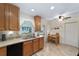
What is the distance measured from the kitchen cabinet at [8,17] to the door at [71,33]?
3.73m

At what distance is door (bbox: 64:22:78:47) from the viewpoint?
5170 mm

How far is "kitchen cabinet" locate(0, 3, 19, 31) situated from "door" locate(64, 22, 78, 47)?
3.73 meters

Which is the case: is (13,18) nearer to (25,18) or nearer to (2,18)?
(2,18)

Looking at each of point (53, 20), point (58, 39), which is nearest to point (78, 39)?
point (58, 39)

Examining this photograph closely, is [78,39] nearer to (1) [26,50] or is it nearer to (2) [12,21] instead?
(1) [26,50]

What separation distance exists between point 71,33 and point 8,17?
4.24 metres

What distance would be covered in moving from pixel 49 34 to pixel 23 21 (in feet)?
9.28

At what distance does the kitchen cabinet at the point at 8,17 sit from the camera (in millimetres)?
2451

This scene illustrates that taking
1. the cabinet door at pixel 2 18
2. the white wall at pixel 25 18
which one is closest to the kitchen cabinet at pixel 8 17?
the cabinet door at pixel 2 18

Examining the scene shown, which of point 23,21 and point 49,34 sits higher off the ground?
point 23,21

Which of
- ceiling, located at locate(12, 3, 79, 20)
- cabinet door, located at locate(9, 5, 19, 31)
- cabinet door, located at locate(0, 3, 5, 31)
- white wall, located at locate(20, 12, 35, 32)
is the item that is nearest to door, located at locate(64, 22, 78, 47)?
ceiling, located at locate(12, 3, 79, 20)

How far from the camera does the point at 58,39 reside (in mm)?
6168

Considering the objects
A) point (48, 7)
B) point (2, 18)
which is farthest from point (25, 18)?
point (2, 18)

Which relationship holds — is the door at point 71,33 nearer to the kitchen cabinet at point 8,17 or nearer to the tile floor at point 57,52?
the tile floor at point 57,52
